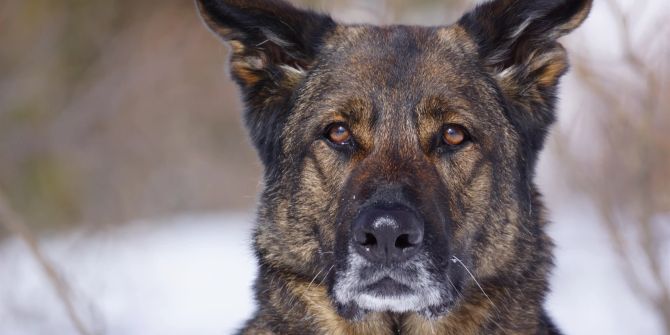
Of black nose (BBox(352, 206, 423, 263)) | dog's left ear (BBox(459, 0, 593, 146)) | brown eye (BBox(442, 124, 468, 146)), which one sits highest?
dog's left ear (BBox(459, 0, 593, 146))

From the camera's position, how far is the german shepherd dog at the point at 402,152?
441 cm

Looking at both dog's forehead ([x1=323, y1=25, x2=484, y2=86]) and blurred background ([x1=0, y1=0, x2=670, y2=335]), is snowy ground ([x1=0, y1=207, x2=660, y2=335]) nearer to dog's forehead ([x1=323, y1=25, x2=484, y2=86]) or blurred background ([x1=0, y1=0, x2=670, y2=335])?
blurred background ([x1=0, y1=0, x2=670, y2=335])

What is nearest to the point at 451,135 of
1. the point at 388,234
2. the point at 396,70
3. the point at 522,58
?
the point at 396,70

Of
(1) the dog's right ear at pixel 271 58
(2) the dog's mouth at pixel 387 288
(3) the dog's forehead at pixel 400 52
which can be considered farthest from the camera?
(1) the dog's right ear at pixel 271 58

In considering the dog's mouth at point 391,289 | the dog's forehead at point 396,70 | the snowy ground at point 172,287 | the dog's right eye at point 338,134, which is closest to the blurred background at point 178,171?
the snowy ground at point 172,287

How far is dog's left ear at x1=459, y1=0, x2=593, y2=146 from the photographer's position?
4867mm

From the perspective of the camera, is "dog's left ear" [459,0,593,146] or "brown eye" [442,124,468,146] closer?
"brown eye" [442,124,468,146]

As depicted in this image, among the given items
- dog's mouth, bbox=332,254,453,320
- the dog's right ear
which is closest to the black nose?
dog's mouth, bbox=332,254,453,320

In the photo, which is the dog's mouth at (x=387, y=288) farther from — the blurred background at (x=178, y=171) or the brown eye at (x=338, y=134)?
the blurred background at (x=178, y=171)

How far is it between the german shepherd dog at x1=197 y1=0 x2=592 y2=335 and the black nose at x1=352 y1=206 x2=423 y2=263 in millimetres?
90

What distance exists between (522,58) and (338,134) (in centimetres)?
101

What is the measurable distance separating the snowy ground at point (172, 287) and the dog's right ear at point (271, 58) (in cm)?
231

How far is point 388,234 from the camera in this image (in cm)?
404

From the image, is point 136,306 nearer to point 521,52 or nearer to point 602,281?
point 602,281
